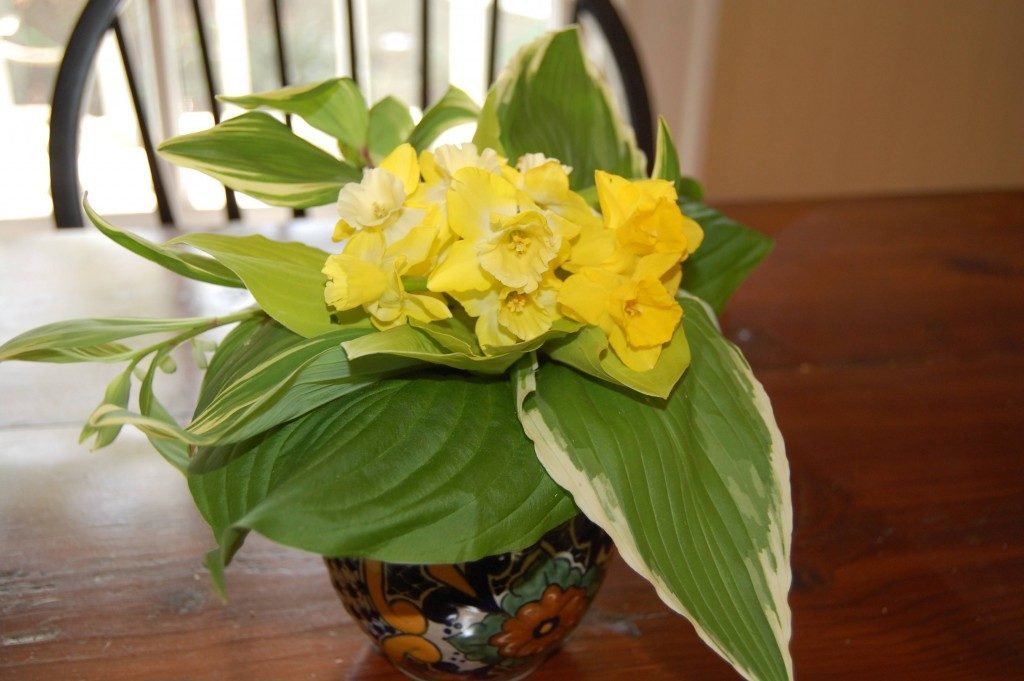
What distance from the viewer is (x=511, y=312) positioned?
332 millimetres

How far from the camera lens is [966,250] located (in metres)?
0.97

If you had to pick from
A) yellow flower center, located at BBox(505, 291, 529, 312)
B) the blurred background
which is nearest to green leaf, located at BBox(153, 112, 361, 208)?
yellow flower center, located at BBox(505, 291, 529, 312)

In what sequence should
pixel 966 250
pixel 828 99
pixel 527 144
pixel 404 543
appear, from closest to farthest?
pixel 404 543, pixel 527 144, pixel 966 250, pixel 828 99

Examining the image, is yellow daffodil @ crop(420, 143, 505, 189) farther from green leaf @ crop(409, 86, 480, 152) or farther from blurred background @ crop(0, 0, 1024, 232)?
blurred background @ crop(0, 0, 1024, 232)

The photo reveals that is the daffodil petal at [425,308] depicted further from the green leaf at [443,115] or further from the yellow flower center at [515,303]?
the green leaf at [443,115]

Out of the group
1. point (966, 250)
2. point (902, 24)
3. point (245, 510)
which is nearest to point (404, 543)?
point (245, 510)

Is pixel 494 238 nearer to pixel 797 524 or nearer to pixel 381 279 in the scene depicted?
pixel 381 279

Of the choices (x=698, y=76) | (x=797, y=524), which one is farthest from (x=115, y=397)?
(x=698, y=76)

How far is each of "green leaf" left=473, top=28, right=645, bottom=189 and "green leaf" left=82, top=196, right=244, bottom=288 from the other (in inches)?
6.2

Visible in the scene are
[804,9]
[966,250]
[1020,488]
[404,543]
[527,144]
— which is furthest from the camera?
[804,9]

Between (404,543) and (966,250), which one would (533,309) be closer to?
(404,543)

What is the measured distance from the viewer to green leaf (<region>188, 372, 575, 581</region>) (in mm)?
297

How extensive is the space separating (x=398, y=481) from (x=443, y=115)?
0.20 m

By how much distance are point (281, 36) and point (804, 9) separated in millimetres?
1235
